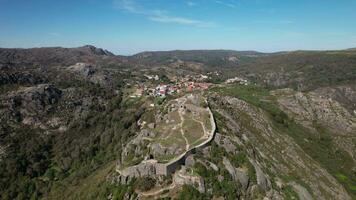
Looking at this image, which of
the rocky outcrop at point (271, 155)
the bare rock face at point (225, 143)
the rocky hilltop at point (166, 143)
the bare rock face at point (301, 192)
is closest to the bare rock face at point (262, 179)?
the rocky outcrop at point (271, 155)

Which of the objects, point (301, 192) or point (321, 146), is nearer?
point (301, 192)

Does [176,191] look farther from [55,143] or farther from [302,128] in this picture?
[55,143]

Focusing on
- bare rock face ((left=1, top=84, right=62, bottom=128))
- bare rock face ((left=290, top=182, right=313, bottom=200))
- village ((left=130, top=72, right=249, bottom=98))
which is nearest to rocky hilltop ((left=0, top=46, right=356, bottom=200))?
bare rock face ((left=290, top=182, right=313, bottom=200))

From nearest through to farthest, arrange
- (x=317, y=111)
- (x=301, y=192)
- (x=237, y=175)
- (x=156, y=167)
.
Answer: (x=156, y=167)
(x=237, y=175)
(x=301, y=192)
(x=317, y=111)

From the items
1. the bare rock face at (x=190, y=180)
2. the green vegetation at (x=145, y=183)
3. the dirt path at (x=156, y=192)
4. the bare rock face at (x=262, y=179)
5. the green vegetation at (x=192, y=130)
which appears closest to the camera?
the dirt path at (x=156, y=192)

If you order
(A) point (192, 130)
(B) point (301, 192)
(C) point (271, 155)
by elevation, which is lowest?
(B) point (301, 192)

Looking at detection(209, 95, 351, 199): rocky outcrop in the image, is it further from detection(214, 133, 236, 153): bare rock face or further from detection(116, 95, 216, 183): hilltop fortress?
→ detection(116, 95, 216, 183): hilltop fortress

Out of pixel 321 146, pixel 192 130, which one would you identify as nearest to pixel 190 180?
pixel 192 130

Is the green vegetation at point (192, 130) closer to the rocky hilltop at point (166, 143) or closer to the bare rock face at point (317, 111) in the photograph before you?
the rocky hilltop at point (166, 143)

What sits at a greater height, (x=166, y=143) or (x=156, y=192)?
(x=166, y=143)

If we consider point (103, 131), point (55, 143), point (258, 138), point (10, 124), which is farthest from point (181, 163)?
point (10, 124)

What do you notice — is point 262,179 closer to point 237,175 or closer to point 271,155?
point 237,175
